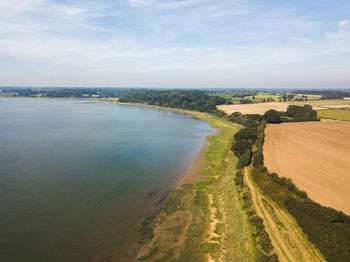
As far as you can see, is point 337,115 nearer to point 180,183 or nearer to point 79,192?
point 180,183

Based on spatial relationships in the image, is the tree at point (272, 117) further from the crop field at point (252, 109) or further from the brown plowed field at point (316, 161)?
the crop field at point (252, 109)

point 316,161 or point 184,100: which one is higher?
point 184,100

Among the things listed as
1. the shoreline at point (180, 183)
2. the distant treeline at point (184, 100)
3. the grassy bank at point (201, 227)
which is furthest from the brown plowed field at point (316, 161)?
the distant treeline at point (184, 100)

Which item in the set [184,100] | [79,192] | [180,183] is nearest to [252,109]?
[184,100]

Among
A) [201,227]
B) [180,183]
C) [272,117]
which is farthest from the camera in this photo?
[272,117]

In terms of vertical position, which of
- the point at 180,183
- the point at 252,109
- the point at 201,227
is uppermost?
the point at 252,109

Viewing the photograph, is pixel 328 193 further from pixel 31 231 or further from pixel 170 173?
pixel 31 231

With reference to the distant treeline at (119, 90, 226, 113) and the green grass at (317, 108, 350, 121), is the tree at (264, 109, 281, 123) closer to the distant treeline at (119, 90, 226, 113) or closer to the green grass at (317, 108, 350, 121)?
the green grass at (317, 108, 350, 121)
